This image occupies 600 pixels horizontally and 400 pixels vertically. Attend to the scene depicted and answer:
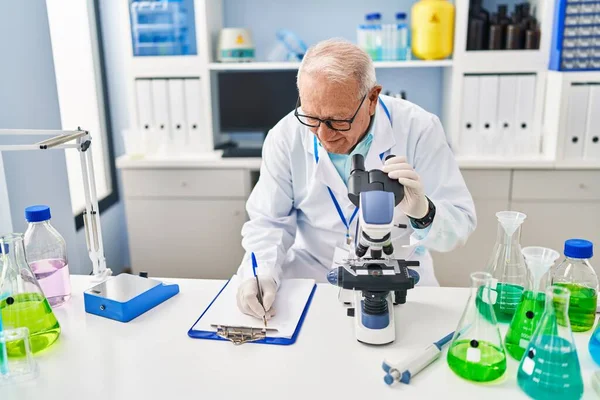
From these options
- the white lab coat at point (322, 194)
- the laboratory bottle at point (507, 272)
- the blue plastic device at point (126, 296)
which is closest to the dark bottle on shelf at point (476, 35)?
the white lab coat at point (322, 194)

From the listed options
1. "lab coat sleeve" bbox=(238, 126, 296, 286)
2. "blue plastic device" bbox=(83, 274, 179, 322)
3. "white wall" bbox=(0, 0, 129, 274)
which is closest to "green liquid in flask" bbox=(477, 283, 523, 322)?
"lab coat sleeve" bbox=(238, 126, 296, 286)

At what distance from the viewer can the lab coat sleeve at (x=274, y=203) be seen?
1.53 m

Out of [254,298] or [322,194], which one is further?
[322,194]

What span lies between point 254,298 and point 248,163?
1.55 m

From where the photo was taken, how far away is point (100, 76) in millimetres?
3074

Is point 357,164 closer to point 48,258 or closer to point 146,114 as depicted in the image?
point 48,258

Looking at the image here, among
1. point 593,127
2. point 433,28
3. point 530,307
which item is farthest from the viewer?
point 433,28

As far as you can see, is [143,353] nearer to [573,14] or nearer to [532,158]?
[532,158]

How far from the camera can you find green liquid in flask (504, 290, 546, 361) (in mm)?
946

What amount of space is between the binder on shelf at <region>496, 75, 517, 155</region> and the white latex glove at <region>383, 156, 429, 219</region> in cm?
162

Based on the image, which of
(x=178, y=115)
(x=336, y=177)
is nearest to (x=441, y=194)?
(x=336, y=177)

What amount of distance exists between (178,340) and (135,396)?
19 centimetres

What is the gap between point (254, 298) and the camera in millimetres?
1167

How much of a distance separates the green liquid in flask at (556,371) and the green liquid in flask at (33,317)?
0.89m
